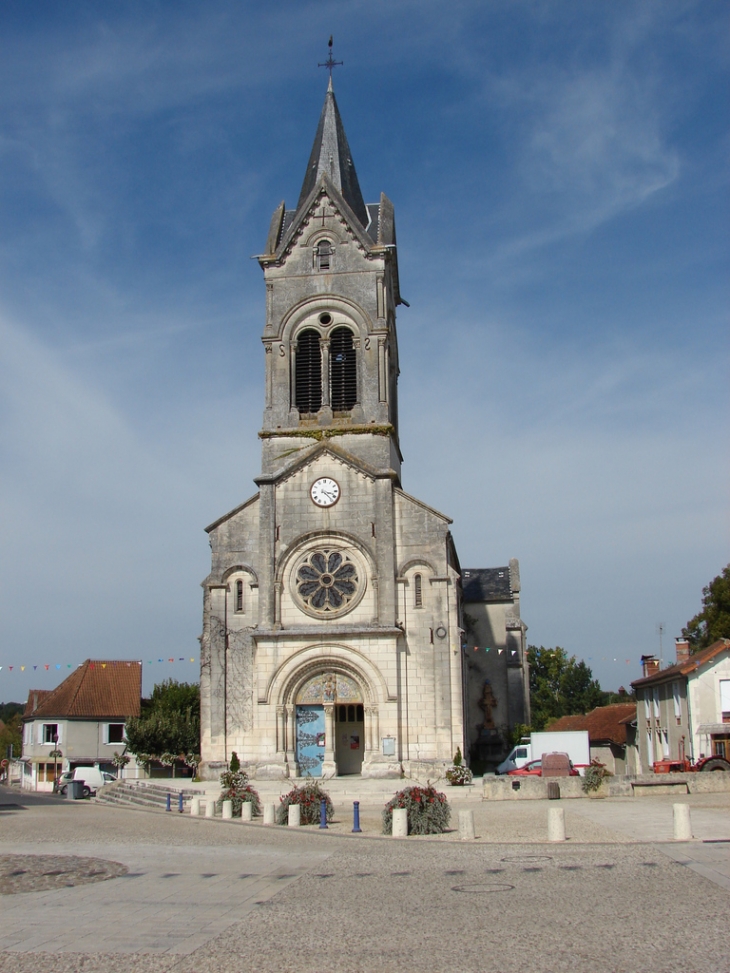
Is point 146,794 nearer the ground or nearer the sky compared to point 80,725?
nearer the ground

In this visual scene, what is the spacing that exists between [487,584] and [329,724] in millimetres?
16569

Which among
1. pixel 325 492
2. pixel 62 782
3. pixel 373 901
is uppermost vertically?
pixel 325 492

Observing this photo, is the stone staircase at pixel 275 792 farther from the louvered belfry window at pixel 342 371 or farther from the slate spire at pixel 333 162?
the slate spire at pixel 333 162

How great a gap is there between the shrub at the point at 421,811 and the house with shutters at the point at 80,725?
33170 mm

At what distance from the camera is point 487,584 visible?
47.2 metres

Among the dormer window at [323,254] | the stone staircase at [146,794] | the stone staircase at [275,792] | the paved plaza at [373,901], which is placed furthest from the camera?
the dormer window at [323,254]

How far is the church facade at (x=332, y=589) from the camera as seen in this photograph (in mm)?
32500

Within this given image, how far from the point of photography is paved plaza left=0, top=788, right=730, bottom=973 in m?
8.92

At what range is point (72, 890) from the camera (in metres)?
13.0

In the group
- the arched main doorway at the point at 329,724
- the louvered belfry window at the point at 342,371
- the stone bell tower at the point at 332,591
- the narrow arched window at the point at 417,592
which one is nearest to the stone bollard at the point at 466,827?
the stone bell tower at the point at 332,591

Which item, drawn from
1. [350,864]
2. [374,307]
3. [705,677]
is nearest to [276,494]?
[374,307]

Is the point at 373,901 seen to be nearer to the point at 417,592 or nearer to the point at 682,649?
the point at 417,592

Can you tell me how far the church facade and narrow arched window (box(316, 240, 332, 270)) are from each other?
1379 mm

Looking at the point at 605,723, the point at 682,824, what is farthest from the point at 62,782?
the point at 682,824
